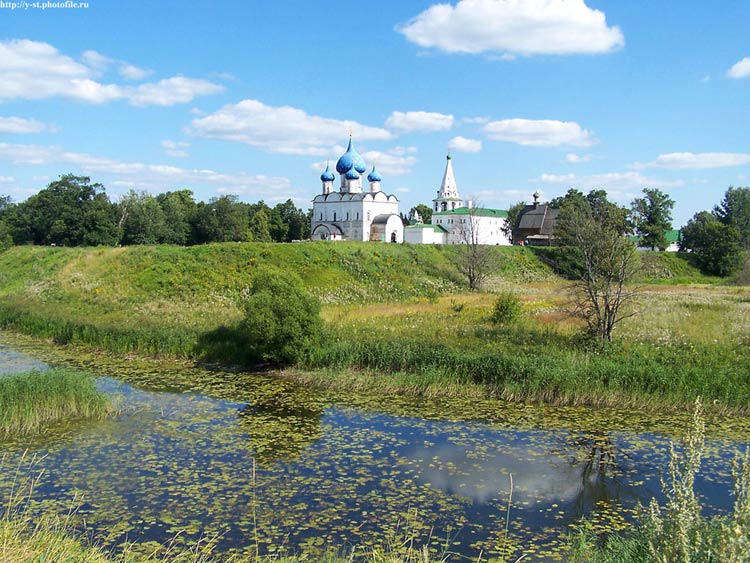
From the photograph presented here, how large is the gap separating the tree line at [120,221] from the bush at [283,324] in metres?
38.6

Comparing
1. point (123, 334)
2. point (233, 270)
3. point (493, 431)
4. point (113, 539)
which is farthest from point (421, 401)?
point (233, 270)

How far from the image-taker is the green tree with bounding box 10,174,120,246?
53.8 meters

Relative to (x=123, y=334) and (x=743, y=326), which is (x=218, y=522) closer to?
(x=123, y=334)

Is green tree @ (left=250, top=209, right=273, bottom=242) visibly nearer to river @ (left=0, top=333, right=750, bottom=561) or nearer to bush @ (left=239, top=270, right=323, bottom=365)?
bush @ (left=239, top=270, right=323, bottom=365)

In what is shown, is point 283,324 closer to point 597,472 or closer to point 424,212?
point 597,472

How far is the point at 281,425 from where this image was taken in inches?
568

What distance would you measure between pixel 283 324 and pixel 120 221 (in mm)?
44305

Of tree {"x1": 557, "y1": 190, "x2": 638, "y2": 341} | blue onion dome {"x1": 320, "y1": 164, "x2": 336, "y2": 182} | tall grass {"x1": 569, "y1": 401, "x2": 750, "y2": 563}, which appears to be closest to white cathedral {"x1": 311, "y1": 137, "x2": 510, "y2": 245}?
blue onion dome {"x1": 320, "y1": 164, "x2": 336, "y2": 182}

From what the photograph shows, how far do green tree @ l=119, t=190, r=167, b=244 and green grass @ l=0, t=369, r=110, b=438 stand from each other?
149 feet

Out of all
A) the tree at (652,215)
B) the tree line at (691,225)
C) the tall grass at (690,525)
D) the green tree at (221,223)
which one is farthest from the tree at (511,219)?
the tall grass at (690,525)

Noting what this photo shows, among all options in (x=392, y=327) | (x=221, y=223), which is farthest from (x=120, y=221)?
(x=392, y=327)

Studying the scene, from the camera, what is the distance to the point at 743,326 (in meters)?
21.9

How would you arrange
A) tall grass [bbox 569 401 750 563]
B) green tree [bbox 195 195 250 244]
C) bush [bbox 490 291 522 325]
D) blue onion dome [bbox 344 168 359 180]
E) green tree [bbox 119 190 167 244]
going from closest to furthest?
tall grass [bbox 569 401 750 563]
bush [bbox 490 291 522 325]
green tree [bbox 119 190 167 244]
green tree [bbox 195 195 250 244]
blue onion dome [bbox 344 168 359 180]

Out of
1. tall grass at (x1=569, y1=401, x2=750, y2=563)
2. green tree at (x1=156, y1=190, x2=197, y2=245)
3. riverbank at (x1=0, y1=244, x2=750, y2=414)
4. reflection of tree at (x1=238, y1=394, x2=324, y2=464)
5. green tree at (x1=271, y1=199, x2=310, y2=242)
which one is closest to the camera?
tall grass at (x1=569, y1=401, x2=750, y2=563)
